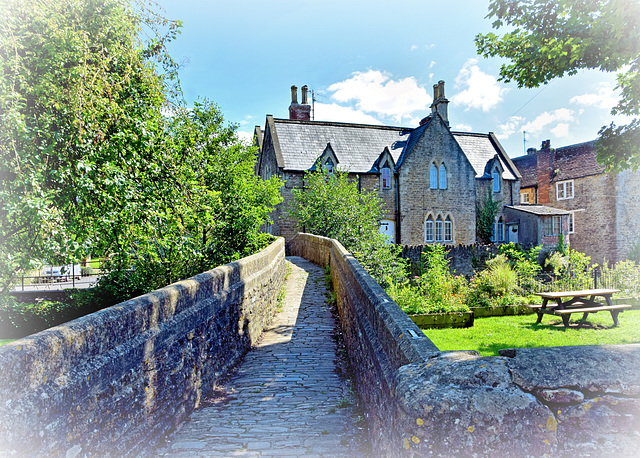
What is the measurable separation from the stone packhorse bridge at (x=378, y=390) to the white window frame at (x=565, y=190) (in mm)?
35635

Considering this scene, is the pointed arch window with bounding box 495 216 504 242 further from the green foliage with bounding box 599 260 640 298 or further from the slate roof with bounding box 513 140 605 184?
the green foliage with bounding box 599 260 640 298

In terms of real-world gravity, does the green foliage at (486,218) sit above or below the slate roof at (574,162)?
below

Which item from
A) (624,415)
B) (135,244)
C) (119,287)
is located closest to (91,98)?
(135,244)

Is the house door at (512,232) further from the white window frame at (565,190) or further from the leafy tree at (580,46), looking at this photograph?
the leafy tree at (580,46)

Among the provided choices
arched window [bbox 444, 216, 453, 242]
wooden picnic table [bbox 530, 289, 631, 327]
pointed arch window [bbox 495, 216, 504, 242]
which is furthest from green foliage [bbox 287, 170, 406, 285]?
pointed arch window [bbox 495, 216, 504, 242]

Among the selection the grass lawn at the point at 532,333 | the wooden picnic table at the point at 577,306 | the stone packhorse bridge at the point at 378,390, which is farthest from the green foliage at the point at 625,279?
the stone packhorse bridge at the point at 378,390

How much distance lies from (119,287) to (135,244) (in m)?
7.96

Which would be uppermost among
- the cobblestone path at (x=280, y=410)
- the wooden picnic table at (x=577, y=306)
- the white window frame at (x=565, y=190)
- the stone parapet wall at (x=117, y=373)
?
the white window frame at (x=565, y=190)

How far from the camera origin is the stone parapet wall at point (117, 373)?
258 centimetres

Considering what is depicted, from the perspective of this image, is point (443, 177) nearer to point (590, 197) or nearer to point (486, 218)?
point (486, 218)

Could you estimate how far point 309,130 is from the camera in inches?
1190

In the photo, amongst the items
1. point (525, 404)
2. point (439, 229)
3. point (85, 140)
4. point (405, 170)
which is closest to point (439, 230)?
point (439, 229)

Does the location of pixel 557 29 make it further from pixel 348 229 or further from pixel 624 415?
pixel 348 229

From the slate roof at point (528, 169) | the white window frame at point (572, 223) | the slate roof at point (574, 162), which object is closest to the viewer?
the slate roof at point (574, 162)
